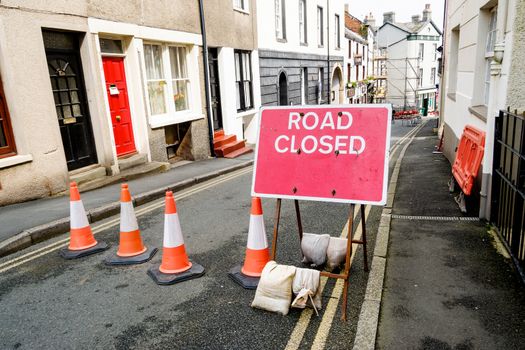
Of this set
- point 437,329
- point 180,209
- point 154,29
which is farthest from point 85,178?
point 437,329

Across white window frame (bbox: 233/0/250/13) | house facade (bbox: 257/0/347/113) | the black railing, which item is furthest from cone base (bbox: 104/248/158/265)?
house facade (bbox: 257/0/347/113)

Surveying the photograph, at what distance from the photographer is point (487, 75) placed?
6.96m

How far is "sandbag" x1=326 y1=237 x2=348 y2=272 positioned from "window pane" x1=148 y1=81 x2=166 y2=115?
25.5 feet

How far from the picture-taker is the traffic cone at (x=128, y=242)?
15.3 feet

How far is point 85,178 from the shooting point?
8125 millimetres

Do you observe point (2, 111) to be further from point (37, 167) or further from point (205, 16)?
point (205, 16)

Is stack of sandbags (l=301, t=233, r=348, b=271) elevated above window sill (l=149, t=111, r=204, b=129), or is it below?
below

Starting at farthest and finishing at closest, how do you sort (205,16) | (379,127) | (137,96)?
(205,16) → (137,96) → (379,127)

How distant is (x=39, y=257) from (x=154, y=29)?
22.4ft

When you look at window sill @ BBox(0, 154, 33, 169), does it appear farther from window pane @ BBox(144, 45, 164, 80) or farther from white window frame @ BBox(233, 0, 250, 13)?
white window frame @ BBox(233, 0, 250, 13)

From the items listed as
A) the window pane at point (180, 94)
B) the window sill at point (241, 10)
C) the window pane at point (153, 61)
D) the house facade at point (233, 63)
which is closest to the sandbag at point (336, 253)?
the window pane at point (153, 61)

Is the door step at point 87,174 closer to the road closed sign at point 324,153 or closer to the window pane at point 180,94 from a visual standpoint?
the window pane at point 180,94

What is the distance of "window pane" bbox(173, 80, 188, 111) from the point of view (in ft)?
37.6

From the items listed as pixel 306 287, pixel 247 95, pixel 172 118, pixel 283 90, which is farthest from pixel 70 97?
pixel 283 90
